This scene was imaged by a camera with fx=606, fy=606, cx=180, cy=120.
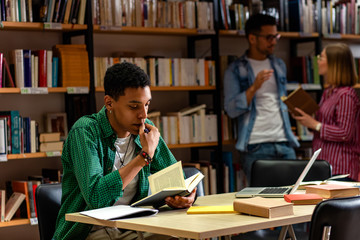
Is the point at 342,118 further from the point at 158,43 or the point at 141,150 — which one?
the point at 141,150

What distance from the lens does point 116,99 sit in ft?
8.39

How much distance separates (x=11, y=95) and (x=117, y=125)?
1.97 meters

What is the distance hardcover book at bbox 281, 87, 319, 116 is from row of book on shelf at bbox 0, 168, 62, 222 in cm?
183

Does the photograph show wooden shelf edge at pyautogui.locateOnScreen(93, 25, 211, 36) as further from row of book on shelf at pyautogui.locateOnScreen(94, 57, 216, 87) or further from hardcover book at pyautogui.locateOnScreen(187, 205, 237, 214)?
hardcover book at pyautogui.locateOnScreen(187, 205, 237, 214)

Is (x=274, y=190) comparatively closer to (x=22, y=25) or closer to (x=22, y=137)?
(x=22, y=137)

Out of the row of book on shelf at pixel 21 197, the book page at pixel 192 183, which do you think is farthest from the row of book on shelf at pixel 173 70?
the book page at pixel 192 183

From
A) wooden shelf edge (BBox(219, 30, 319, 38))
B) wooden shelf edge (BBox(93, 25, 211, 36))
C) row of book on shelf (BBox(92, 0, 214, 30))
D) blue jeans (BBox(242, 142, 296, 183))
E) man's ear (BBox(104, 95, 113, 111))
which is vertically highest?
row of book on shelf (BBox(92, 0, 214, 30))

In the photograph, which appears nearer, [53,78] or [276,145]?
[53,78]

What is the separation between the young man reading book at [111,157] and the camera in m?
2.41

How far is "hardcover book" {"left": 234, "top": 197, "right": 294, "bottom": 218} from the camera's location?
2.18 m

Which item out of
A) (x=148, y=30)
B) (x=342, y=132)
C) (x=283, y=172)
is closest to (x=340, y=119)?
(x=342, y=132)

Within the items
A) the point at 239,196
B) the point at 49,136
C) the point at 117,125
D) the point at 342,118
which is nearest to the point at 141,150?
the point at 117,125

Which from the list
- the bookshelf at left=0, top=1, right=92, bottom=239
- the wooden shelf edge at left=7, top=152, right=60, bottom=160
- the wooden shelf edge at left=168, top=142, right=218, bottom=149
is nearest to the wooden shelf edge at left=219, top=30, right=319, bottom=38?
the wooden shelf edge at left=168, top=142, right=218, bottom=149

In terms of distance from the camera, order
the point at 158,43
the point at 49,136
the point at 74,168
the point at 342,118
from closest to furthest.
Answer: the point at 74,168 → the point at 49,136 → the point at 342,118 → the point at 158,43
